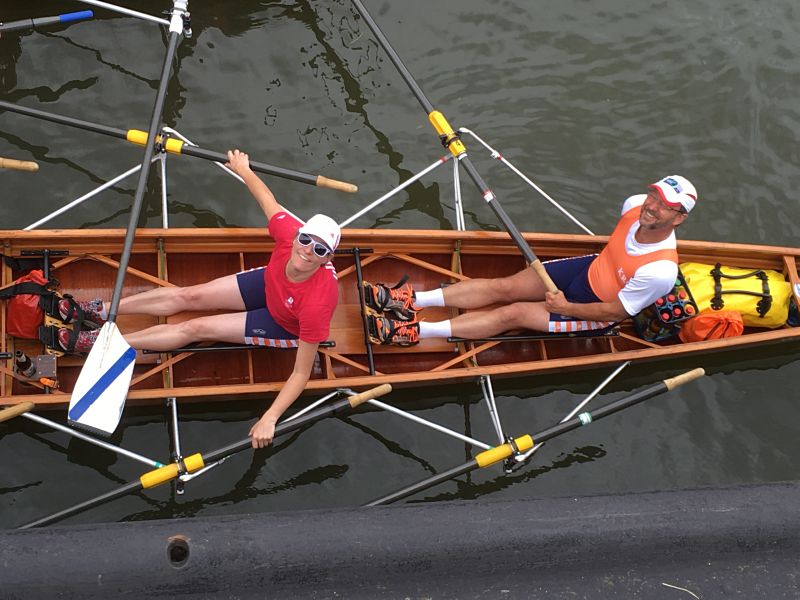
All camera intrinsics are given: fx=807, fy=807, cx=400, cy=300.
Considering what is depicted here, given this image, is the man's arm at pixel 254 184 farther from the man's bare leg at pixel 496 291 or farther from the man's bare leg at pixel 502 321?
the man's bare leg at pixel 496 291

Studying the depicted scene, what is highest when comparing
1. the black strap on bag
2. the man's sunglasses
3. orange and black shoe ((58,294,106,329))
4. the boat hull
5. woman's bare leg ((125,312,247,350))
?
the man's sunglasses

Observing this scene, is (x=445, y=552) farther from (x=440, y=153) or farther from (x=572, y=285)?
(x=440, y=153)

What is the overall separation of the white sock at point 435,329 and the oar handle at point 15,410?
3.70 meters

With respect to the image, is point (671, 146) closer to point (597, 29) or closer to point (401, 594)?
point (597, 29)

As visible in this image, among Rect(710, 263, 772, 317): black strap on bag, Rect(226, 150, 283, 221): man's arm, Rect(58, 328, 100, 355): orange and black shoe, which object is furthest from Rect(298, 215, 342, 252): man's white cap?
Rect(710, 263, 772, 317): black strap on bag

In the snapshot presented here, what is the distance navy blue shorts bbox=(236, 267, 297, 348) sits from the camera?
24.6 feet

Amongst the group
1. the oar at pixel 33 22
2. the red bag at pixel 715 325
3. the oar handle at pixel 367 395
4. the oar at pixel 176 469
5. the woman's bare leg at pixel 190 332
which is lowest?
the oar at pixel 176 469

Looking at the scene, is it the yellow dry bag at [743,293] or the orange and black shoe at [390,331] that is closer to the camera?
the orange and black shoe at [390,331]

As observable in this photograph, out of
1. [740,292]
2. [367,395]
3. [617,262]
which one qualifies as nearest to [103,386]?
[367,395]

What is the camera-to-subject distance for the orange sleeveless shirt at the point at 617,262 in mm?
7270

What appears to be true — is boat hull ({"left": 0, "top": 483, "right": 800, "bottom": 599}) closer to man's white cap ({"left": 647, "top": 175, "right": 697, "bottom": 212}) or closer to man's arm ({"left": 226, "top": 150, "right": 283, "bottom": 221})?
man's white cap ({"left": 647, "top": 175, "right": 697, "bottom": 212})

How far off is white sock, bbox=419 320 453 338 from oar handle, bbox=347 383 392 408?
1011mm

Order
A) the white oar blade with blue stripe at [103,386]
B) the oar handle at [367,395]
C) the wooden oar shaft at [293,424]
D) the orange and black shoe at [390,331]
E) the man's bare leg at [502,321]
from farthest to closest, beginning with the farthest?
the man's bare leg at [502,321]
the orange and black shoe at [390,331]
the oar handle at [367,395]
the wooden oar shaft at [293,424]
the white oar blade with blue stripe at [103,386]

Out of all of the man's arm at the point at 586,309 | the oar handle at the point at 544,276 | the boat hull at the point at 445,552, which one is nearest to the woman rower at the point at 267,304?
the boat hull at the point at 445,552
